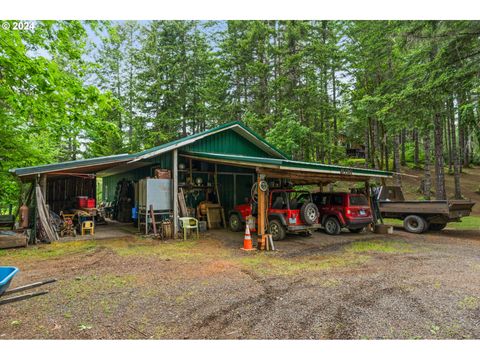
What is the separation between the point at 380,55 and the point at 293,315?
17983 mm

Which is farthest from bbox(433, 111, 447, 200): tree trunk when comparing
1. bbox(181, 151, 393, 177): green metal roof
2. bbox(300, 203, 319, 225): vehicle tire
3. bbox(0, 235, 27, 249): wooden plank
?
bbox(0, 235, 27, 249): wooden plank

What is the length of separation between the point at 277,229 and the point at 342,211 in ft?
8.45

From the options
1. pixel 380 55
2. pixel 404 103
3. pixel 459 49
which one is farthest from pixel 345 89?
pixel 459 49

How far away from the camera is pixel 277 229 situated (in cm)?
915

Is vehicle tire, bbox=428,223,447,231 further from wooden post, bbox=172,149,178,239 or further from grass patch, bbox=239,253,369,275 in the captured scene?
wooden post, bbox=172,149,178,239

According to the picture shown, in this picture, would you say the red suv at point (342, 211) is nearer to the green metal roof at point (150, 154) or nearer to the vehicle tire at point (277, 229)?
the vehicle tire at point (277, 229)

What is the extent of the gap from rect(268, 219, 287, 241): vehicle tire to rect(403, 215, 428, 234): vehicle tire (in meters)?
5.41

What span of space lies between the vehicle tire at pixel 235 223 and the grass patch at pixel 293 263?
4.01 meters

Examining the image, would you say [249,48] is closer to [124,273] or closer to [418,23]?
[418,23]

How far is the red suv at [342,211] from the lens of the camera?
9.77m

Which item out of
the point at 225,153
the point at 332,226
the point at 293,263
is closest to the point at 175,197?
the point at 225,153

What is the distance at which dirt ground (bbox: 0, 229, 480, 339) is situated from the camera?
10.6ft

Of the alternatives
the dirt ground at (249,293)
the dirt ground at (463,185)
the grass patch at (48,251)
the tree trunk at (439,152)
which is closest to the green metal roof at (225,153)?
the grass patch at (48,251)

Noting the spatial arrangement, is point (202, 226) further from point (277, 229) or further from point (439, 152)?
point (439, 152)
